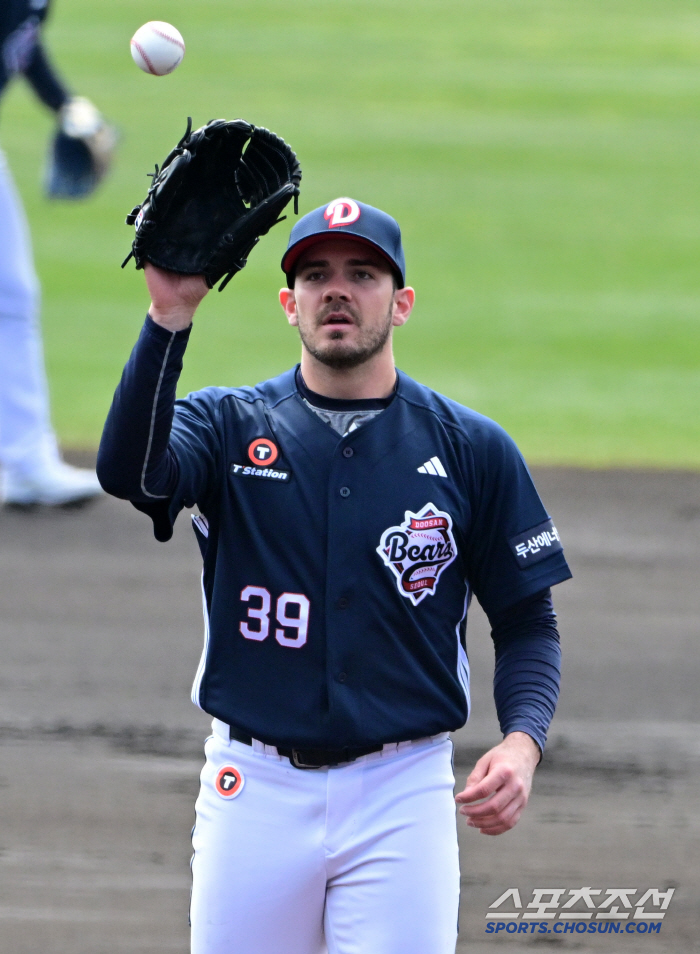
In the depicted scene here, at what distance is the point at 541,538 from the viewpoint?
3047 mm

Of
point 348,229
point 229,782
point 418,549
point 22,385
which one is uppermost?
point 22,385

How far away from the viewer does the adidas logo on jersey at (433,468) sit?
297 cm

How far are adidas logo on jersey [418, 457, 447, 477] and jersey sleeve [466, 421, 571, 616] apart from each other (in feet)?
0.26

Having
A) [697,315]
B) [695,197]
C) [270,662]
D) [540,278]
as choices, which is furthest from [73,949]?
[695,197]

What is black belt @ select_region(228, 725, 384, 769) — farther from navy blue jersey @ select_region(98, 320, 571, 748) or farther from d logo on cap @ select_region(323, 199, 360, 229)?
d logo on cap @ select_region(323, 199, 360, 229)

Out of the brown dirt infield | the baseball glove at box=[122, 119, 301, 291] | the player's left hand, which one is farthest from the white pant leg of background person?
the player's left hand

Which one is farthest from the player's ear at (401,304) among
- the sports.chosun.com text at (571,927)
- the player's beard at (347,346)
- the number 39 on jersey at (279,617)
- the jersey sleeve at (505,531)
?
the sports.chosun.com text at (571,927)

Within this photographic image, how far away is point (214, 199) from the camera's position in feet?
9.56

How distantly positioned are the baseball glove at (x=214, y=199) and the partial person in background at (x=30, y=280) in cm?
441

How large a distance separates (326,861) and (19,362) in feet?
16.7

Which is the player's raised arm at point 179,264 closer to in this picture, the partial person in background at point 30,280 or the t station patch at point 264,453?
the t station patch at point 264,453

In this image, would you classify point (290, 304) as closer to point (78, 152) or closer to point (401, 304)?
point (401, 304)

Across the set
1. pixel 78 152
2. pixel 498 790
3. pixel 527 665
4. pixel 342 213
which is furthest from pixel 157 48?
pixel 78 152

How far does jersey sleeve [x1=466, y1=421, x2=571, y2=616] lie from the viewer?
3.03m
